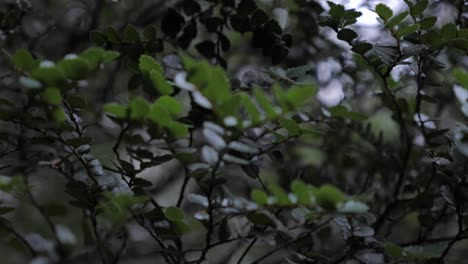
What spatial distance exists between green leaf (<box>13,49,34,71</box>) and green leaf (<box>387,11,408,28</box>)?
47 cm

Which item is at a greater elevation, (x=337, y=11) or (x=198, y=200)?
(x=337, y=11)

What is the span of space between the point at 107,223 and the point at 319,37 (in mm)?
809

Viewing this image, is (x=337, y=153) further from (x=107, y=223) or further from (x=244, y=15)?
(x=107, y=223)

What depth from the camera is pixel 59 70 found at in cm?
63

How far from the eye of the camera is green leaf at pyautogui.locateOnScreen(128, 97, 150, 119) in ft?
2.04

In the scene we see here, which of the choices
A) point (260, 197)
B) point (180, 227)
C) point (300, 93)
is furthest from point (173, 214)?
point (300, 93)

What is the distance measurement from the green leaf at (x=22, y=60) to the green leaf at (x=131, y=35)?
23 cm

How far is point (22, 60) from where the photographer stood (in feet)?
2.11

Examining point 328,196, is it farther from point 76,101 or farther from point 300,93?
point 76,101

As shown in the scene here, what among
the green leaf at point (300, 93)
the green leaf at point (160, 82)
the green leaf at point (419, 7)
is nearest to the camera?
the green leaf at point (300, 93)

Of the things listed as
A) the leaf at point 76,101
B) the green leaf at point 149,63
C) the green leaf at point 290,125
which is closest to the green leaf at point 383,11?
the green leaf at point 290,125

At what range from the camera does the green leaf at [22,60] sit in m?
0.64

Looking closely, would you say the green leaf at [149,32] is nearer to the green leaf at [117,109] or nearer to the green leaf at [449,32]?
the green leaf at [117,109]

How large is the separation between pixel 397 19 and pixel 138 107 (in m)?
0.38
